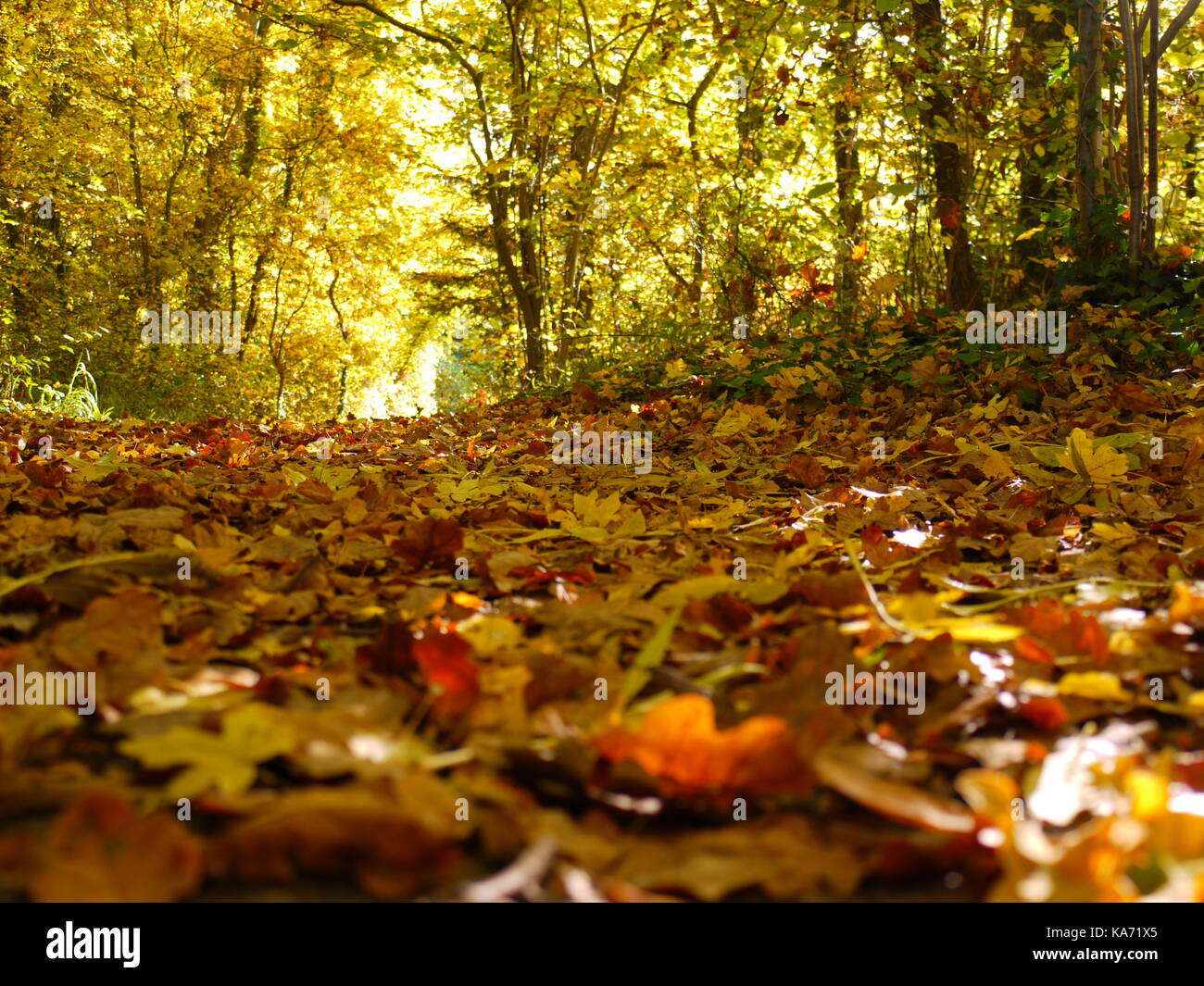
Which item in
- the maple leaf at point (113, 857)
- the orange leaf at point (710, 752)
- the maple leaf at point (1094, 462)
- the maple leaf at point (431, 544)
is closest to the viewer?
the maple leaf at point (113, 857)

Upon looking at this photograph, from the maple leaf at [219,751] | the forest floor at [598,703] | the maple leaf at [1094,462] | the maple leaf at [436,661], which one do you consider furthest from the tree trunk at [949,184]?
the maple leaf at [219,751]

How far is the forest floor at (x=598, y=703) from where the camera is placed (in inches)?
24.7

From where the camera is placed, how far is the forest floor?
0.63 metres

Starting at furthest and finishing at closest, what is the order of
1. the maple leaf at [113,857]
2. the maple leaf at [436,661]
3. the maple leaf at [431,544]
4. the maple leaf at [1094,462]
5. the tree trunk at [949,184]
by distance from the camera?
the tree trunk at [949,184], the maple leaf at [1094,462], the maple leaf at [431,544], the maple leaf at [436,661], the maple leaf at [113,857]

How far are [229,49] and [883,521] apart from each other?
43.3 feet

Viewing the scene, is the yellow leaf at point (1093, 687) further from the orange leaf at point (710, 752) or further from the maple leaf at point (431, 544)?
the maple leaf at point (431, 544)

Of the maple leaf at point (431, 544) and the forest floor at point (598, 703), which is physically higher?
the maple leaf at point (431, 544)

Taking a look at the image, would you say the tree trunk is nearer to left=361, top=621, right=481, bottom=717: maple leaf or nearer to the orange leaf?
left=361, top=621, right=481, bottom=717: maple leaf

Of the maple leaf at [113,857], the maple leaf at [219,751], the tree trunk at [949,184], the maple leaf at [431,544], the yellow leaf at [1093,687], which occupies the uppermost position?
the tree trunk at [949,184]

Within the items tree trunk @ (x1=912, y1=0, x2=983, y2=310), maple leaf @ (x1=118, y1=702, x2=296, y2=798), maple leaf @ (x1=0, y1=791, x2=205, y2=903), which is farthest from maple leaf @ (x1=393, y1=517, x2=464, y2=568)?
tree trunk @ (x1=912, y1=0, x2=983, y2=310)

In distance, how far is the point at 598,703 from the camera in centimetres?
90

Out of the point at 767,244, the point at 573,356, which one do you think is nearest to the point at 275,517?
the point at 767,244

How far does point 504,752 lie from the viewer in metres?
0.77
